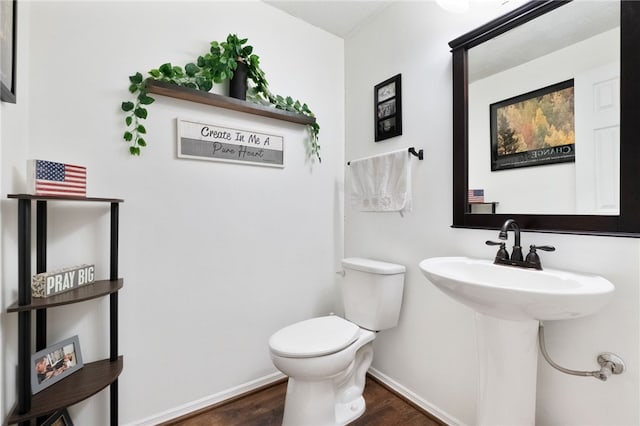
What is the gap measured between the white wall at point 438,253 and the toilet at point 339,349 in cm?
17

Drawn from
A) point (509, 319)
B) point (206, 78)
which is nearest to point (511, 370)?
point (509, 319)

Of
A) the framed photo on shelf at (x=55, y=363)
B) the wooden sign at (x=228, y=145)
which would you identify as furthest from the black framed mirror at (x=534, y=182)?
the framed photo on shelf at (x=55, y=363)

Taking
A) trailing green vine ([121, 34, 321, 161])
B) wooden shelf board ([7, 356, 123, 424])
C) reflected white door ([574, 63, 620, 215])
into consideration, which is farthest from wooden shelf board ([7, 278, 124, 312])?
reflected white door ([574, 63, 620, 215])

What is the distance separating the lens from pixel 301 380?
132cm

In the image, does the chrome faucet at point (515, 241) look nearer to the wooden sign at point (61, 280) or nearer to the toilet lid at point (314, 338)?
the toilet lid at point (314, 338)

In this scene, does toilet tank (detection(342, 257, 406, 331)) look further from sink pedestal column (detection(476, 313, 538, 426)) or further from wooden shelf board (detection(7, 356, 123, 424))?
wooden shelf board (detection(7, 356, 123, 424))

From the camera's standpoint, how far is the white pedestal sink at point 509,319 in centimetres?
83

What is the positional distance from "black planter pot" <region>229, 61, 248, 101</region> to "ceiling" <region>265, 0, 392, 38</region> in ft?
1.76

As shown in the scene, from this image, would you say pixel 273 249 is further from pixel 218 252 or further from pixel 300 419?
pixel 300 419

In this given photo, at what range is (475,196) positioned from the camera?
1368 mm

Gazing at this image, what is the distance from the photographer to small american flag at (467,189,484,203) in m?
1.35

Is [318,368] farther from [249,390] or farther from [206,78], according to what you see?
[206,78]

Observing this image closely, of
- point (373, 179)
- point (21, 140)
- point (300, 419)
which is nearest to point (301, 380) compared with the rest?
point (300, 419)

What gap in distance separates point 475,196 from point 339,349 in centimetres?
95
